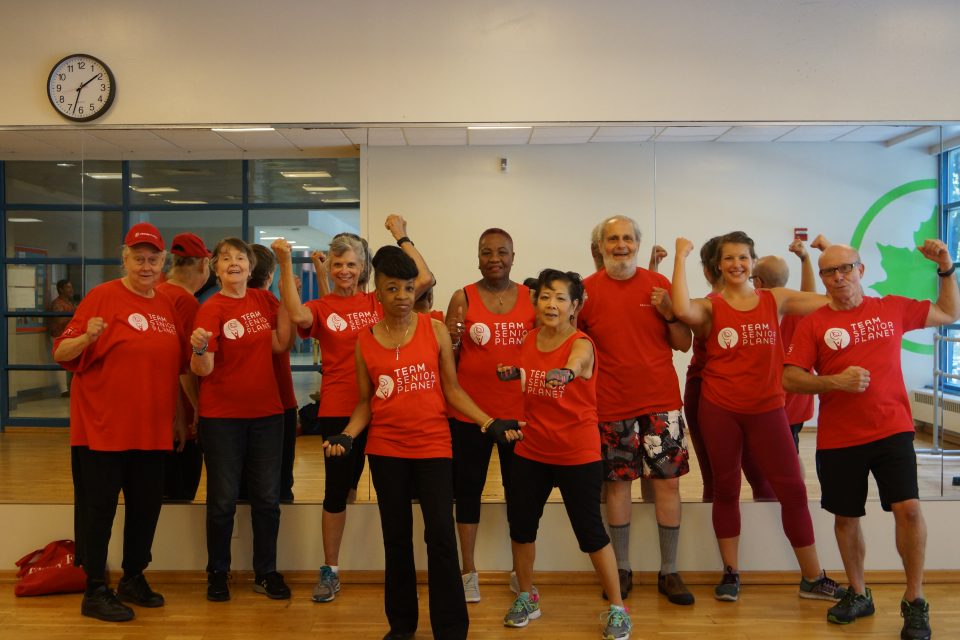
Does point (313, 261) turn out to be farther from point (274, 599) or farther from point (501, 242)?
point (274, 599)

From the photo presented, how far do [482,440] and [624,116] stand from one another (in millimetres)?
1886

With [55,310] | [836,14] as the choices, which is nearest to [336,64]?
[55,310]

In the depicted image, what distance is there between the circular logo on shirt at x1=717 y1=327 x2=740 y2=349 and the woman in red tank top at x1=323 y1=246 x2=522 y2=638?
132cm

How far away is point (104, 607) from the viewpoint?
336 cm

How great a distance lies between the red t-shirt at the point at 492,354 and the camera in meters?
3.45

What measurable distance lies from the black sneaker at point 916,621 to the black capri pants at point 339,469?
240 cm

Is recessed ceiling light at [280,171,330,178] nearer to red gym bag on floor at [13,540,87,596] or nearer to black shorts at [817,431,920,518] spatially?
red gym bag on floor at [13,540,87,596]

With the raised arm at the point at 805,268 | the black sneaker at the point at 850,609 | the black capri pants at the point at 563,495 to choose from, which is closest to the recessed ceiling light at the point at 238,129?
the black capri pants at the point at 563,495

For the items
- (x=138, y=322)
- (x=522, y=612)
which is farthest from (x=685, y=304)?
(x=138, y=322)

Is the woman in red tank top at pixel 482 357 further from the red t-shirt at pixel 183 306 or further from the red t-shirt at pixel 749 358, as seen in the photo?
the red t-shirt at pixel 183 306

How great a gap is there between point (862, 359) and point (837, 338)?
Result: 128 millimetres

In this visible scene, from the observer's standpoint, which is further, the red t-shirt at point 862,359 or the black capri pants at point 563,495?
the red t-shirt at point 862,359

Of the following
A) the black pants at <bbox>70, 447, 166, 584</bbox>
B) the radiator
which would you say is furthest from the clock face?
the radiator

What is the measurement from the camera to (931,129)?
4.04 metres
